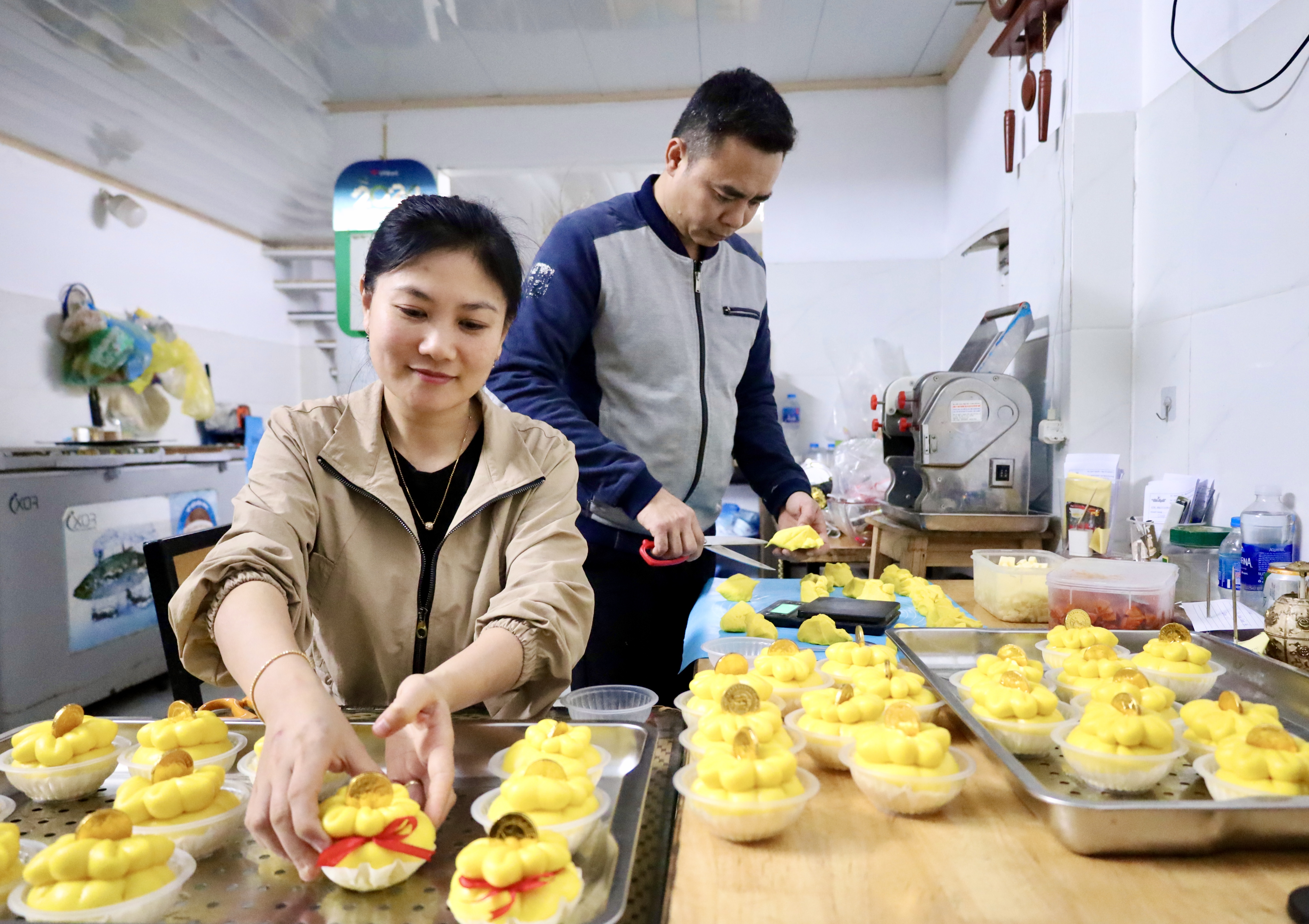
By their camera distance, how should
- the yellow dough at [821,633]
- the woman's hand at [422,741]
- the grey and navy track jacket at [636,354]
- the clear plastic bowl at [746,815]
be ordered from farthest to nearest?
the grey and navy track jacket at [636,354] < the yellow dough at [821,633] < the woman's hand at [422,741] < the clear plastic bowl at [746,815]

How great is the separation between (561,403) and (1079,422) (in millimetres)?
1650

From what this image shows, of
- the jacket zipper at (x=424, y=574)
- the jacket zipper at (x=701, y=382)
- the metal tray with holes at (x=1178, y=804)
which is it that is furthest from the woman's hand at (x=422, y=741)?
the jacket zipper at (x=701, y=382)

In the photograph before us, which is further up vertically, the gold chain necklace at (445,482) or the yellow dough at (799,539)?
the gold chain necklace at (445,482)

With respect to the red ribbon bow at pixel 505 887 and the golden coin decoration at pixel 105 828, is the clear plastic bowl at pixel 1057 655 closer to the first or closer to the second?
the red ribbon bow at pixel 505 887

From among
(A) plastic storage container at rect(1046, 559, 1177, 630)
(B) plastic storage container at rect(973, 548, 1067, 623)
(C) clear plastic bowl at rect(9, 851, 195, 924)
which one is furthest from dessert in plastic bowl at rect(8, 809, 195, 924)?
(B) plastic storage container at rect(973, 548, 1067, 623)

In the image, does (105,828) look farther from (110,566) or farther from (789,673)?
(110,566)

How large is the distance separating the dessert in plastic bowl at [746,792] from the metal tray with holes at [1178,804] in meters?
0.22

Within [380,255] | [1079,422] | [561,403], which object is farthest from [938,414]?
[380,255]

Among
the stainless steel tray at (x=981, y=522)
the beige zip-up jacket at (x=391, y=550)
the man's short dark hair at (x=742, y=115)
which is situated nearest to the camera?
the beige zip-up jacket at (x=391, y=550)

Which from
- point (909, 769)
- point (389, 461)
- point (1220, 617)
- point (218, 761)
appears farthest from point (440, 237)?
point (1220, 617)

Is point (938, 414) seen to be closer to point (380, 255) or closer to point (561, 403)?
point (561, 403)

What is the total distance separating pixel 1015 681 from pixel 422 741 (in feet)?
2.25

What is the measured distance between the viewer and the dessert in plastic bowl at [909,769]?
79 cm

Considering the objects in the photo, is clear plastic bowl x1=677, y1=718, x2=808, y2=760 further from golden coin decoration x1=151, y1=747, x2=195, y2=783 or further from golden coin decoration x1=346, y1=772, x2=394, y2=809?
golden coin decoration x1=151, y1=747, x2=195, y2=783
